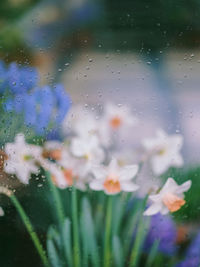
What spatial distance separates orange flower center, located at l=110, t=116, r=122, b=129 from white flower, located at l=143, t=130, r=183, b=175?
8 cm

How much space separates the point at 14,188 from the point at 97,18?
52 cm

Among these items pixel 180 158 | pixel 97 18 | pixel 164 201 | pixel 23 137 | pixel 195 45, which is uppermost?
pixel 97 18

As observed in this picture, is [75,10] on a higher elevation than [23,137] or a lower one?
higher

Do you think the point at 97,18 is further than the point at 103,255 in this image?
No

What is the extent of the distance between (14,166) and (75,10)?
1.52ft

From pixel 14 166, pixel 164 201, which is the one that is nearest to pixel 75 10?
pixel 14 166

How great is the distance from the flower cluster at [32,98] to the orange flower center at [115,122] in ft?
0.42

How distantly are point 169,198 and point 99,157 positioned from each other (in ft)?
0.74

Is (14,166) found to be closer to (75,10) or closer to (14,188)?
(14,188)

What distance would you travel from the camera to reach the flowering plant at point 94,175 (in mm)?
1527

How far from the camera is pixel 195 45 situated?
1.49m

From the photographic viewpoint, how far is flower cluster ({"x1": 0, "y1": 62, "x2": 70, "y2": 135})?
4.99 feet

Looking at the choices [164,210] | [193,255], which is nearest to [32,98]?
[164,210]

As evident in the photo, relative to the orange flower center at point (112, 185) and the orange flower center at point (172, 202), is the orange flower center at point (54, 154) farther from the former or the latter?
the orange flower center at point (172, 202)
